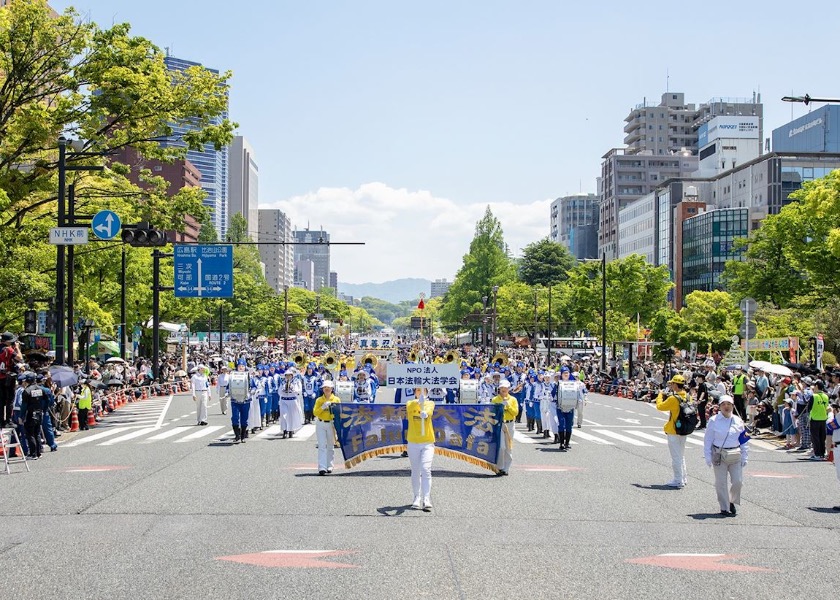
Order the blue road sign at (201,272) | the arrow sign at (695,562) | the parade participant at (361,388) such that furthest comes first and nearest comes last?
the blue road sign at (201,272) → the parade participant at (361,388) → the arrow sign at (695,562)

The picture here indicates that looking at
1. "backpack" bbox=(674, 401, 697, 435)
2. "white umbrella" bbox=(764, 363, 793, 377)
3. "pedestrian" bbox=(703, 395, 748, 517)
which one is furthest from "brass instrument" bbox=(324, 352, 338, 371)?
"pedestrian" bbox=(703, 395, 748, 517)

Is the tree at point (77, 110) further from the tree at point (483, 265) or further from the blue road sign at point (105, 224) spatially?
the tree at point (483, 265)

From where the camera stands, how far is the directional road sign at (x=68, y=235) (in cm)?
2261

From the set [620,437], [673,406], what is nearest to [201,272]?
[620,437]

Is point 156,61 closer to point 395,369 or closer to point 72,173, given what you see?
point 72,173

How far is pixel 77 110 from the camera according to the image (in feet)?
88.4

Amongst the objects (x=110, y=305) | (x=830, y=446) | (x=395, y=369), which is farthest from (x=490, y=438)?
(x=110, y=305)

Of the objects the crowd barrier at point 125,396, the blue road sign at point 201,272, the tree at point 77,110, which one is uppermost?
the tree at point 77,110

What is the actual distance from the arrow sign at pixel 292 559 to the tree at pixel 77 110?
56.6 feet

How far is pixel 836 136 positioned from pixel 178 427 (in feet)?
322

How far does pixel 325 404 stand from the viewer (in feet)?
53.6

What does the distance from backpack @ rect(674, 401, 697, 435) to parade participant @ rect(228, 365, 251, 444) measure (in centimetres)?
1053

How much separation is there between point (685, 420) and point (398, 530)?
6.37 metres

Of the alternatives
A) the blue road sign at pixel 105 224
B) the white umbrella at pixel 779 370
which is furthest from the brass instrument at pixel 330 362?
the white umbrella at pixel 779 370
